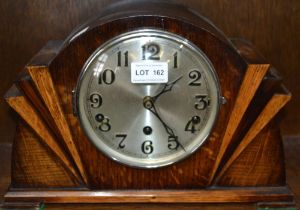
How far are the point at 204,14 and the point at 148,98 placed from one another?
46 centimetres

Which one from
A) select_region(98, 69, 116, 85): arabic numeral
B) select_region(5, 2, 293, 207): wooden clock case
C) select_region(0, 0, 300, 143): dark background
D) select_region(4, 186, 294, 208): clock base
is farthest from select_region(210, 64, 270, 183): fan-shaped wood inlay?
select_region(0, 0, 300, 143): dark background

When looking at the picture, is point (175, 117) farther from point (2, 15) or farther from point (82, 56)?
point (2, 15)

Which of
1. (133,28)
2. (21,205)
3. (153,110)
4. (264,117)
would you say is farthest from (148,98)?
(21,205)

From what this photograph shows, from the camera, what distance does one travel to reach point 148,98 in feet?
3.71

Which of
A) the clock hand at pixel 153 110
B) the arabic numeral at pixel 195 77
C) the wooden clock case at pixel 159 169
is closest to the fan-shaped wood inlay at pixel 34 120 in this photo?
the wooden clock case at pixel 159 169

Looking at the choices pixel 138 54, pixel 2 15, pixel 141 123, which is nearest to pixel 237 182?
pixel 141 123

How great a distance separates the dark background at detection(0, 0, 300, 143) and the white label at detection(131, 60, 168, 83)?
0.42m

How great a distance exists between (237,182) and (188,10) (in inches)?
17.2

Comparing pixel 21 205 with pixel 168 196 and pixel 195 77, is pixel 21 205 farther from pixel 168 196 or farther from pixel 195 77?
pixel 195 77

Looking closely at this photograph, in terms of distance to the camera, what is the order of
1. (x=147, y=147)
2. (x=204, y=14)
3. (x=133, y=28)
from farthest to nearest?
(x=204, y=14)
(x=147, y=147)
(x=133, y=28)

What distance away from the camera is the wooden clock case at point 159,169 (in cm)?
111

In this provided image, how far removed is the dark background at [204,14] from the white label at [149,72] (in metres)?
0.42

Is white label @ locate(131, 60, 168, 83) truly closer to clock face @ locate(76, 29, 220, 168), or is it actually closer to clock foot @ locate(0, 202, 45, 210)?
clock face @ locate(76, 29, 220, 168)

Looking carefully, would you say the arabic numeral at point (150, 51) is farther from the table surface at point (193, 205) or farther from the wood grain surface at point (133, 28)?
the table surface at point (193, 205)
